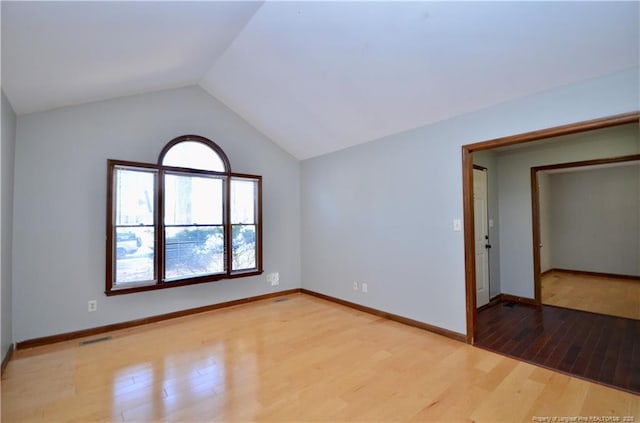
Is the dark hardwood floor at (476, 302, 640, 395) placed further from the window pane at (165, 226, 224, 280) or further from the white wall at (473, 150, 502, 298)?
the window pane at (165, 226, 224, 280)

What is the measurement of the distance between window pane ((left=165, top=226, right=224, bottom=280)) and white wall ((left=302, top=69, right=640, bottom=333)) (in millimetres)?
1603

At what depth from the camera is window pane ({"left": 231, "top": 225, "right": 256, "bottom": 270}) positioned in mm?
4543

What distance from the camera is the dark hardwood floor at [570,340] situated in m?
2.44

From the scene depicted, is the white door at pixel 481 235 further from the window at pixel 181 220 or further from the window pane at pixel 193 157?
the window pane at pixel 193 157

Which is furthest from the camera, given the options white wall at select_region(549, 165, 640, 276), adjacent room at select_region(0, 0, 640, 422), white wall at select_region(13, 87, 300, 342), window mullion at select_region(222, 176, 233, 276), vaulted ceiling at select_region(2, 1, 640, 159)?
white wall at select_region(549, 165, 640, 276)

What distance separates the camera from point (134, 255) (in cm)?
365

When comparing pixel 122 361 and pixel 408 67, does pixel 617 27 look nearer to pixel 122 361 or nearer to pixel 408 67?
pixel 408 67

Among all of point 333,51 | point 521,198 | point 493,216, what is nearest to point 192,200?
point 333,51

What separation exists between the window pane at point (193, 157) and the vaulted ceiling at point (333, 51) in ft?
2.65

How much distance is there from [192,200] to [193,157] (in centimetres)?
63

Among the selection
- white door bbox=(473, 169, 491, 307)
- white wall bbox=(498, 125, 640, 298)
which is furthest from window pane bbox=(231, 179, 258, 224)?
white wall bbox=(498, 125, 640, 298)

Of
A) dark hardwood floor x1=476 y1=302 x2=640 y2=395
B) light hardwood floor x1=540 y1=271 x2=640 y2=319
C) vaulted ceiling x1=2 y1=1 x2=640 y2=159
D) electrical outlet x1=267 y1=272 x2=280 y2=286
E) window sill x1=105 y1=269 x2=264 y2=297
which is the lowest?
light hardwood floor x1=540 y1=271 x2=640 y2=319

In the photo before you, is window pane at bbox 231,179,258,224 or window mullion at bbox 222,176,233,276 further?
window pane at bbox 231,179,258,224

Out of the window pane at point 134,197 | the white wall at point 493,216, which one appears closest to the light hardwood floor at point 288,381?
the window pane at point 134,197
